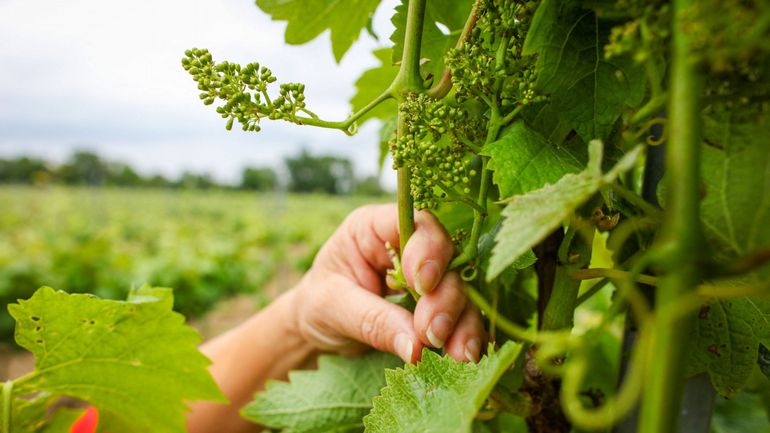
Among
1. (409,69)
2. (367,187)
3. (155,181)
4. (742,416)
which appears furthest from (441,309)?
(155,181)

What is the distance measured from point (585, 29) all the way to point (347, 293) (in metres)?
0.85

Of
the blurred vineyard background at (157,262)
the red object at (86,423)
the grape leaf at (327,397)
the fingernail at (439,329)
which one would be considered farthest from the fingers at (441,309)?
the red object at (86,423)

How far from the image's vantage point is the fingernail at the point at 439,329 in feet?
3.20

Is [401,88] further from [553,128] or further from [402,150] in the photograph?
[553,128]

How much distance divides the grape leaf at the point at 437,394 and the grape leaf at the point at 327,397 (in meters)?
0.41

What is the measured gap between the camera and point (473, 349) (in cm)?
99

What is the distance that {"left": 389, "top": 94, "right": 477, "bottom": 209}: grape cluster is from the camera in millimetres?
781

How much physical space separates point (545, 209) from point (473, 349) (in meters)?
0.49

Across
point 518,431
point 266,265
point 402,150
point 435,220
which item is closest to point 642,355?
point 402,150

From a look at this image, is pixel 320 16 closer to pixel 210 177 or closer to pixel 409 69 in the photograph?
pixel 409 69

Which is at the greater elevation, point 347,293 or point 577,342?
point 577,342

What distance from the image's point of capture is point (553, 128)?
0.83 metres

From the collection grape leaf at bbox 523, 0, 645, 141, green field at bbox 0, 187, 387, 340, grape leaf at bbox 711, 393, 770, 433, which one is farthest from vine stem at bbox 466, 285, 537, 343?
green field at bbox 0, 187, 387, 340

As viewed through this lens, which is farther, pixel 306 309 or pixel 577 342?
pixel 306 309
